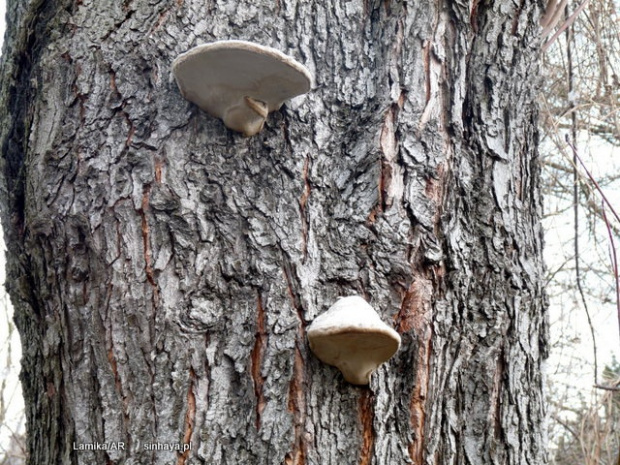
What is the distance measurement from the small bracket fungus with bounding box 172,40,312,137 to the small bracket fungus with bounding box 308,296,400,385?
60cm

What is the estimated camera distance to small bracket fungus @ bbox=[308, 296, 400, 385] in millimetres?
1510

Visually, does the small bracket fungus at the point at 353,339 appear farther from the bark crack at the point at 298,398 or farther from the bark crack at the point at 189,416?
the bark crack at the point at 189,416

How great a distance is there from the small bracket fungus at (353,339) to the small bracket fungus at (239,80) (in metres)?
0.60

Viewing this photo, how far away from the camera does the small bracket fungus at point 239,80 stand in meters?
1.67

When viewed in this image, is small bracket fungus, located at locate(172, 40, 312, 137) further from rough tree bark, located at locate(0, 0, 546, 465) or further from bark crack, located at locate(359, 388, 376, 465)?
bark crack, located at locate(359, 388, 376, 465)

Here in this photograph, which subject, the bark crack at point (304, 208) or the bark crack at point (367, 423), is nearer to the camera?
the bark crack at point (367, 423)

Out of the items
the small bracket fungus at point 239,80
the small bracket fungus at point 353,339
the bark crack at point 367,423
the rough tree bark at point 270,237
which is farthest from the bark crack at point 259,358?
the small bracket fungus at point 239,80

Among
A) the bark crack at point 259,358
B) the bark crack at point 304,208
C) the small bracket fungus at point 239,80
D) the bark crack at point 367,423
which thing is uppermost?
the small bracket fungus at point 239,80

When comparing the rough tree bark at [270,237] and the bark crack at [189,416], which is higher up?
the rough tree bark at [270,237]

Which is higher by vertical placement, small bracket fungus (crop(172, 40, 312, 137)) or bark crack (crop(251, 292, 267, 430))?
small bracket fungus (crop(172, 40, 312, 137))

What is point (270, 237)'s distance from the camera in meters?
1.74

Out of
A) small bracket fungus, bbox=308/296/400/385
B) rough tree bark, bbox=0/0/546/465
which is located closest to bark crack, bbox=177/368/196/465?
rough tree bark, bbox=0/0/546/465

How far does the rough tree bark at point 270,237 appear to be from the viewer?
161 centimetres

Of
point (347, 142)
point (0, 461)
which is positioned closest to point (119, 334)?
point (347, 142)
